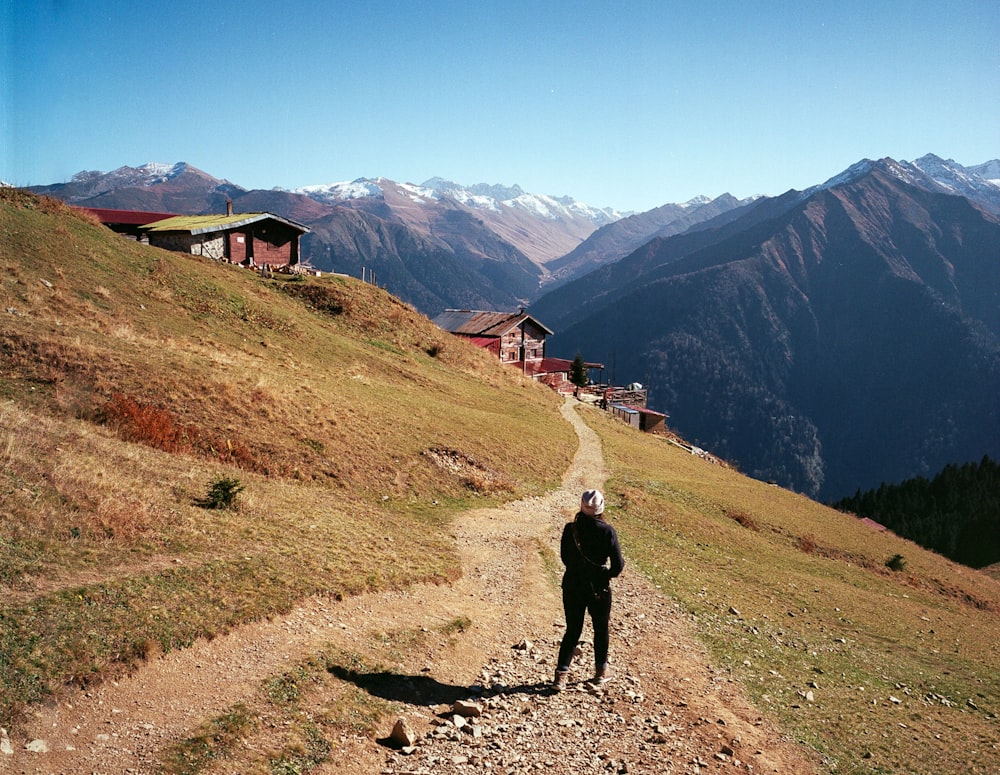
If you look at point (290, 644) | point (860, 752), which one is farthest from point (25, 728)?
point (860, 752)

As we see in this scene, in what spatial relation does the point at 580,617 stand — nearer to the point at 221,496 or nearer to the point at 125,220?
the point at 221,496

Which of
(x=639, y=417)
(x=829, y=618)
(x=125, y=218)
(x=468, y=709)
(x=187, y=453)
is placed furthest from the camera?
(x=639, y=417)

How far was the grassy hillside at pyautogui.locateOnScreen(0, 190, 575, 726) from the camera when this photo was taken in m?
9.70

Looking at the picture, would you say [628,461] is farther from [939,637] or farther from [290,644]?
[290,644]

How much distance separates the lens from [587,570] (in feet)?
34.2

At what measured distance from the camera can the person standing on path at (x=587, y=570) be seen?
10336mm

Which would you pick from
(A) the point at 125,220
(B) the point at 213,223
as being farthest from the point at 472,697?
(A) the point at 125,220

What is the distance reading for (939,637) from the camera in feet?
69.2

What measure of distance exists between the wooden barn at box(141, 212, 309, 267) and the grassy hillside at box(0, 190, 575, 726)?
12017 millimetres

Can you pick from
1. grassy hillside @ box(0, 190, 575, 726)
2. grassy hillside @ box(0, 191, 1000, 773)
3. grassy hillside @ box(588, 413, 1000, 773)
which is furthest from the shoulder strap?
grassy hillside @ box(0, 190, 575, 726)

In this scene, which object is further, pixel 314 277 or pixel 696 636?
pixel 314 277

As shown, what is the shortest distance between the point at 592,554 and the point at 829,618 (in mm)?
13662

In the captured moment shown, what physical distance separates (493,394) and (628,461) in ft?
40.0

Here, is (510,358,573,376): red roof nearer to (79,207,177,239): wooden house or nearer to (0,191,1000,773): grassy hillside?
(0,191,1000,773): grassy hillside
